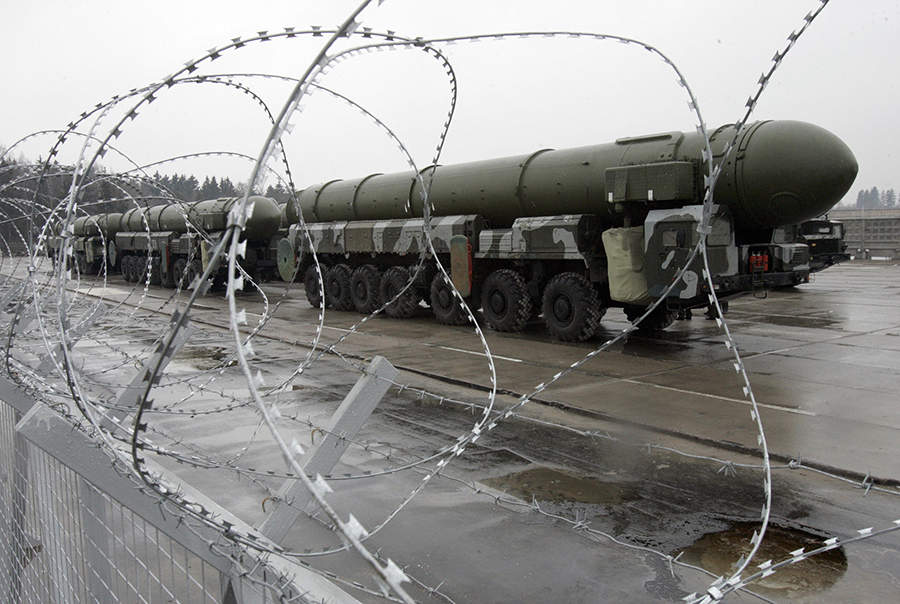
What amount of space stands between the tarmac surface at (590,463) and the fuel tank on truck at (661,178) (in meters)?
2.18

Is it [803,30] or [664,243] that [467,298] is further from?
[803,30]

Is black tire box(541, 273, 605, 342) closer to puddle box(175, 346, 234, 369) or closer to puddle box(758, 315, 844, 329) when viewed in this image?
puddle box(758, 315, 844, 329)

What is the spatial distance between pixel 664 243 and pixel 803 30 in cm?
684

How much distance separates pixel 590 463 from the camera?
5824 millimetres

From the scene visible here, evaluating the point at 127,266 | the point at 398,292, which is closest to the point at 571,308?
the point at 398,292

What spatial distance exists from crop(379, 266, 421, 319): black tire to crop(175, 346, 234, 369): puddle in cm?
429

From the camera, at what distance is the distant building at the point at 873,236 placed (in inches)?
1282

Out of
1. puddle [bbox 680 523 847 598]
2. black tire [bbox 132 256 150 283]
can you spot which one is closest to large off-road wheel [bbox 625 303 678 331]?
puddle [bbox 680 523 847 598]

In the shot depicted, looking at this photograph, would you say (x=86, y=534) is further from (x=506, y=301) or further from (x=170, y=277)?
(x=170, y=277)

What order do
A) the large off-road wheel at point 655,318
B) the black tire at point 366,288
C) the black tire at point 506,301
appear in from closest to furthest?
the large off-road wheel at point 655,318 < the black tire at point 506,301 < the black tire at point 366,288

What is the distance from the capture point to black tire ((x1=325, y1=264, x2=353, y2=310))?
1753 cm

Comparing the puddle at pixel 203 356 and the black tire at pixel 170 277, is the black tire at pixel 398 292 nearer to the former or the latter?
the puddle at pixel 203 356

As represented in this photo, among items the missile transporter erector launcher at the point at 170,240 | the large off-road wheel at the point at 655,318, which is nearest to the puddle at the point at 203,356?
the missile transporter erector launcher at the point at 170,240

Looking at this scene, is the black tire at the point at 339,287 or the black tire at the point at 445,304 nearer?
the black tire at the point at 445,304
